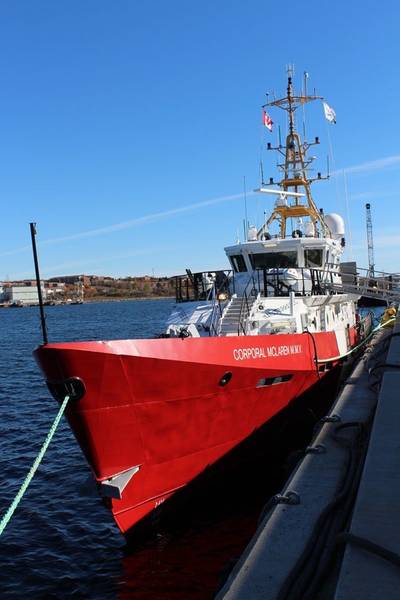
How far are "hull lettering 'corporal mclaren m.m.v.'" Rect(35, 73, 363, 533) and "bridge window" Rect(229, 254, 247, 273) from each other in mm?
988

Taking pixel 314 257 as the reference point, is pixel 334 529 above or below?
below

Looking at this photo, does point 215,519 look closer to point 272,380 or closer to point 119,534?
point 119,534

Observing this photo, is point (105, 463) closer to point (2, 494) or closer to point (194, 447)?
point (194, 447)

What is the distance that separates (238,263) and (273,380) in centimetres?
574

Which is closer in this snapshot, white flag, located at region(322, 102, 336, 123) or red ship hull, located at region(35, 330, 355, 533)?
red ship hull, located at region(35, 330, 355, 533)

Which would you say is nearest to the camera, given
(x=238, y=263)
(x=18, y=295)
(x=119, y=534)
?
(x=119, y=534)

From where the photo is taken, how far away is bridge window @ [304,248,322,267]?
1551 centimetres

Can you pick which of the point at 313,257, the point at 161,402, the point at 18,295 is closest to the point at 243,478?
the point at 161,402

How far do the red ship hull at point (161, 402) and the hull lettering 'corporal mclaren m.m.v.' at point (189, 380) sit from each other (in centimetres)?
2

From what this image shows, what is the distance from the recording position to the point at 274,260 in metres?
15.6

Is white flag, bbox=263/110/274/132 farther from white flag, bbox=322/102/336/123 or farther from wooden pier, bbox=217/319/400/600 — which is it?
wooden pier, bbox=217/319/400/600

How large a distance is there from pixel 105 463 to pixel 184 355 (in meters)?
2.21

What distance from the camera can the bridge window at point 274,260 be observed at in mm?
15531

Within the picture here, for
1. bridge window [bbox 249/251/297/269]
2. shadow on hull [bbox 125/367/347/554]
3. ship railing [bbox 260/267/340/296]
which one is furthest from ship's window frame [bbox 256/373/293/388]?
bridge window [bbox 249/251/297/269]
